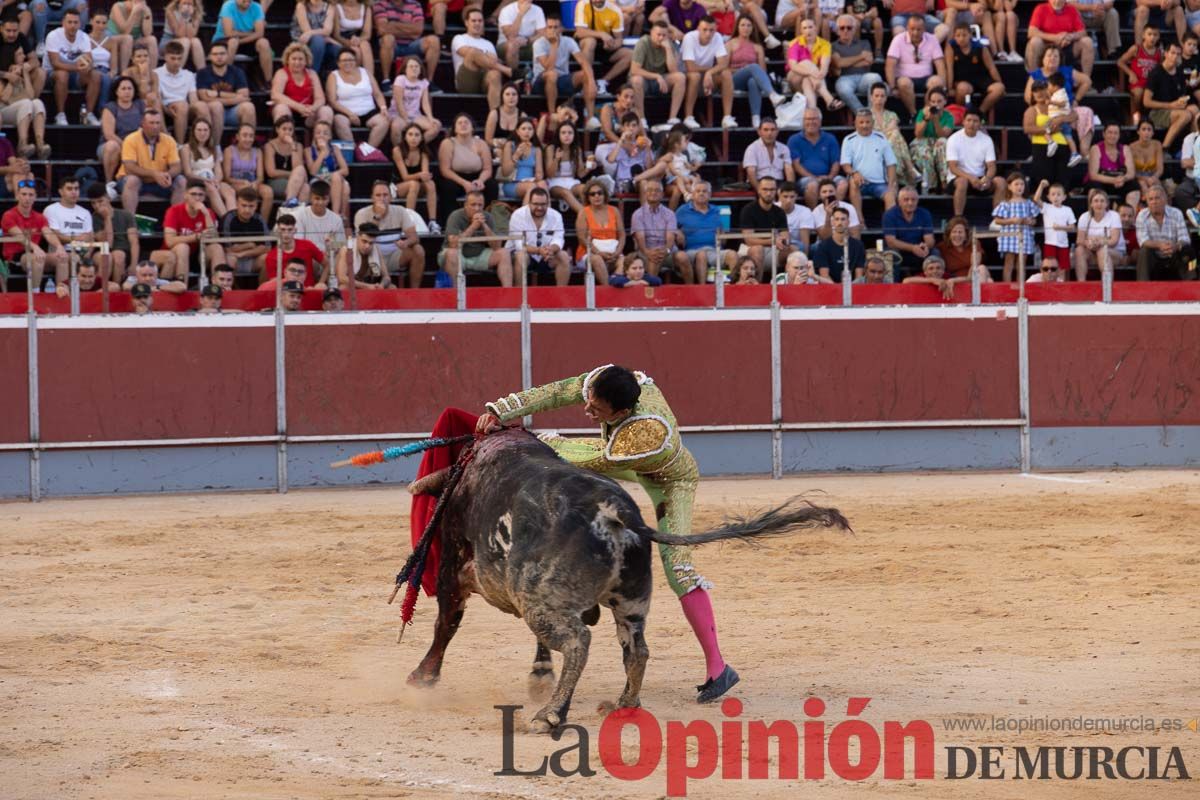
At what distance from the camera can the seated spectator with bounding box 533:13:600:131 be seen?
1559cm

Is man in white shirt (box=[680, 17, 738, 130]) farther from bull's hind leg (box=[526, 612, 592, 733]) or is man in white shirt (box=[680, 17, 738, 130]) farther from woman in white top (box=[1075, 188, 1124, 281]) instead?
bull's hind leg (box=[526, 612, 592, 733])

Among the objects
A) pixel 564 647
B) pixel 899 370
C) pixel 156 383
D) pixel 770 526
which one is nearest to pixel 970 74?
pixel 899 370

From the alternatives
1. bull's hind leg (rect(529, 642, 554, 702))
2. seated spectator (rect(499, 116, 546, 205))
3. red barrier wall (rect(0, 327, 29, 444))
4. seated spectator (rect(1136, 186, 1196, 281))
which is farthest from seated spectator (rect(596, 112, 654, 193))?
bull's hind leg (rect(529, 642, 554, 702))

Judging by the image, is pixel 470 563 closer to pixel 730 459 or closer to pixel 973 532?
pixel 973 532

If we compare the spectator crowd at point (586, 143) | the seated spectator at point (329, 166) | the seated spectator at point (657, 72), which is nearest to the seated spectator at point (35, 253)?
the spectator crowd at point (586, 143)

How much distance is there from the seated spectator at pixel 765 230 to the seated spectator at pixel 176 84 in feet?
15.3

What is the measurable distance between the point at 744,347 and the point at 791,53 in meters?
4.31

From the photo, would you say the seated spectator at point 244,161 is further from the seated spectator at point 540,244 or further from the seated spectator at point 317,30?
the seated spectator at point 540,244

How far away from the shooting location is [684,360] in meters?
13.1

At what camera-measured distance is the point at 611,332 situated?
1302 cm

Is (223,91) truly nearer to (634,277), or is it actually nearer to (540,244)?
(540,244)

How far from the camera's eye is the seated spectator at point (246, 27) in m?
15.3

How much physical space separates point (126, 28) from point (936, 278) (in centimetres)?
739

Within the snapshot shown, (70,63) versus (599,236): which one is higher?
(70,63)
